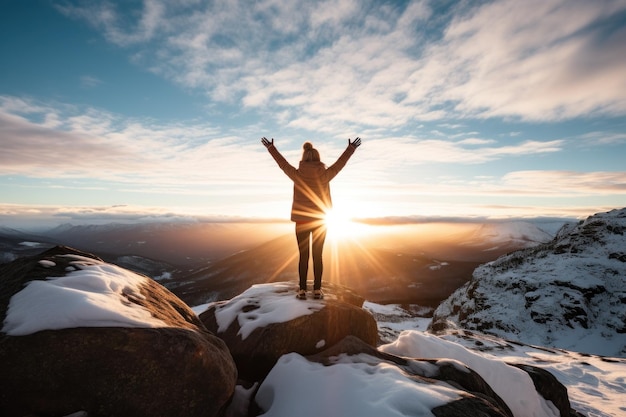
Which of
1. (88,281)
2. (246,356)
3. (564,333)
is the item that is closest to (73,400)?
(88,281)

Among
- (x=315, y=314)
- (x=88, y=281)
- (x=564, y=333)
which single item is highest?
(x=88, y=281)

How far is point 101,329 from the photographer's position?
4.62 metres

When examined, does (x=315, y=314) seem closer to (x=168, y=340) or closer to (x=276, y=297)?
(x=276, y=297)

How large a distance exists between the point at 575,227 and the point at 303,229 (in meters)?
50.1

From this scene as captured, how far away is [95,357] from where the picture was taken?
14.6ft

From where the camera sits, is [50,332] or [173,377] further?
[173,377]

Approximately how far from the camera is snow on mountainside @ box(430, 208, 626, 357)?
2989 centimetres

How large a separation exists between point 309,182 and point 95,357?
600 centimetres

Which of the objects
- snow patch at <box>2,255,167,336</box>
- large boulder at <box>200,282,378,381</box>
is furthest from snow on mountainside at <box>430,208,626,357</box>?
snow patch at <box>2,255,167,336</box>

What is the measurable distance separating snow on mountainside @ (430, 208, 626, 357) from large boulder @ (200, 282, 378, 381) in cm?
2615

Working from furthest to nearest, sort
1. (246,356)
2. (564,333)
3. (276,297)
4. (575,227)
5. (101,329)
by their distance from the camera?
(575,227), (564,333), (276,297), (246,356), (101,329)

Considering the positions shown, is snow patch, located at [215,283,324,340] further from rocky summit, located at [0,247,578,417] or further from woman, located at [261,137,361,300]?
woman, located at [261,137,361,300]

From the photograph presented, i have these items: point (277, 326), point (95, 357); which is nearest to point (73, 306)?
point (95, 357)

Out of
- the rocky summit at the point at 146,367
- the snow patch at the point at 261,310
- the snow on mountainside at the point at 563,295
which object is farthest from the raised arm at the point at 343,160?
the snow on mountainside at the point at 563,295
